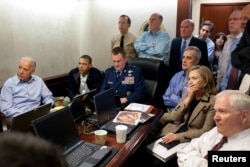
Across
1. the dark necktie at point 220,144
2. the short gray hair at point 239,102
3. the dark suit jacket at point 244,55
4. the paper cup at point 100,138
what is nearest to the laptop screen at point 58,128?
the paper cup at point 100,138

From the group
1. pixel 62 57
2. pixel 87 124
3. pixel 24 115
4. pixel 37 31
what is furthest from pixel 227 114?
pixel 62 57

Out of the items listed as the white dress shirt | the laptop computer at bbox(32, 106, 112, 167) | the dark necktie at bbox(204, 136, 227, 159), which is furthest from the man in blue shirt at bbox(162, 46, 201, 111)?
the laptop computer at bbox(32, 106, 112, 167)

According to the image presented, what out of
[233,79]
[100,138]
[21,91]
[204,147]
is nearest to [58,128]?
[100,138]

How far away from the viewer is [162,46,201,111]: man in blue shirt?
269 centimetres

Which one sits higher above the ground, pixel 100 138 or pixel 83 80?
pixel 83 80

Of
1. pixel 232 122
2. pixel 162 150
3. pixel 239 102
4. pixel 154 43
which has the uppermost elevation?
pixel 154 43

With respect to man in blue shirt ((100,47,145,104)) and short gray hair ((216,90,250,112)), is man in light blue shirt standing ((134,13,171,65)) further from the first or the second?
short gray hair ((216,90,250,112))

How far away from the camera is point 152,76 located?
3135mm

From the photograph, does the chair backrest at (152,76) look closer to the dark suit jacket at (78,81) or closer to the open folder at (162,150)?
the dark suit jacket at (78,81)

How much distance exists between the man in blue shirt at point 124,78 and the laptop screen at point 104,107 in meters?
0.70

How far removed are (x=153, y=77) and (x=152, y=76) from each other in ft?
0.06

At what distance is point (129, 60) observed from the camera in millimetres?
3281

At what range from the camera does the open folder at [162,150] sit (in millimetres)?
1827

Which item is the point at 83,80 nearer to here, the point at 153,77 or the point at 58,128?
the point at 153,77
